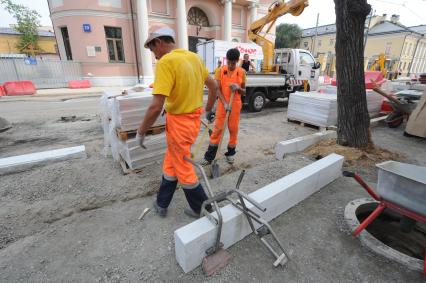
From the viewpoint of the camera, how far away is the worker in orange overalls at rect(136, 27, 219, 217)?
79.7 inches

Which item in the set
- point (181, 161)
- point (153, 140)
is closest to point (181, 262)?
point (181, 161)

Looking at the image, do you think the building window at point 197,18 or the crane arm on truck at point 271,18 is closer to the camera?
the crane arm on truck at point 271,18

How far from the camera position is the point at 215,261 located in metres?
1.95

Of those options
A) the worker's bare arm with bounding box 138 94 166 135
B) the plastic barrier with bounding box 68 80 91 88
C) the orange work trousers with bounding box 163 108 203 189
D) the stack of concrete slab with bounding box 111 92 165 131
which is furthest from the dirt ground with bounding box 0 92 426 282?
the plastic barrier with bounding box 68 80 91 88

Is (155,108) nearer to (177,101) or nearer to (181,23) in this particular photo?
(177,101)

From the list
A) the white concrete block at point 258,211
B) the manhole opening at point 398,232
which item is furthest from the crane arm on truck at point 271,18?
the manhole opening at point 398,232

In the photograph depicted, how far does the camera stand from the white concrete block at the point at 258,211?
189 cm

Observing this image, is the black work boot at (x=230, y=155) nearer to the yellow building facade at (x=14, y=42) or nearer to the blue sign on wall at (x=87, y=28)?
the blue sign on wall at (x=87, y=28)

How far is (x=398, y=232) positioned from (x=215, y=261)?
2.32 metres

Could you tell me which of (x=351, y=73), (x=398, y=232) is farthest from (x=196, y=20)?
(x=398, y=232)

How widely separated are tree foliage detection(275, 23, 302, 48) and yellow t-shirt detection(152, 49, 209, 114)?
48.9m

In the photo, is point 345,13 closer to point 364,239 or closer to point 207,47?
point 364,239

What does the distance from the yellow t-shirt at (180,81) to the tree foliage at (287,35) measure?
48.9m

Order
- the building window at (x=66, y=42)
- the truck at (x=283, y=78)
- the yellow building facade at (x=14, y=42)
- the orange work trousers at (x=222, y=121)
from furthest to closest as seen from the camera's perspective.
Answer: the yellow building facade at (x=14, y=42) < the building window at (x=66, y=42) < the truck at (x=283, y=78) < the orange work trousers at (x=222, y=121)
